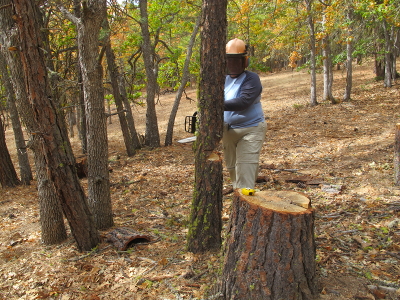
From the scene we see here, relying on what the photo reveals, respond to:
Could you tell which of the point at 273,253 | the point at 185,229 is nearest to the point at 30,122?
the point at 185,229

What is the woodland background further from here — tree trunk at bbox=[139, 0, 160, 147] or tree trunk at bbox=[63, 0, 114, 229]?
tree trunk at bbox=[63, 0, 114, 229]

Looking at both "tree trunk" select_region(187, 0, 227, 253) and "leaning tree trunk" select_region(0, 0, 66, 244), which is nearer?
"tree trunk" select_region(187, 0, 227, 253)

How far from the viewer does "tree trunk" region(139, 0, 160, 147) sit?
1082 centimetres

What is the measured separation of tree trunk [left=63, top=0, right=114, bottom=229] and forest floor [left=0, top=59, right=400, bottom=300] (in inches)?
22.9

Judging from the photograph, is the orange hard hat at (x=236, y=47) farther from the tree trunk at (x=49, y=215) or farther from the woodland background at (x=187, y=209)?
the tree trunk at (x=49, y=215)

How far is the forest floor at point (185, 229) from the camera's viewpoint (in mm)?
3021

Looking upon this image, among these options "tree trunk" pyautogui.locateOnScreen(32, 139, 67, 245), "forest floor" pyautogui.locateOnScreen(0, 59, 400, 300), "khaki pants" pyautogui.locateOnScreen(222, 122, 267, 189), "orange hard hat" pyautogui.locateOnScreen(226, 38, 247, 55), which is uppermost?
"orange hard hat" pyautogui.locateOnScreen(226, 38, 247, 55)

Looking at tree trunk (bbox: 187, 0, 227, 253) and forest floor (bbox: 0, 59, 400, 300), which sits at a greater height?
tree trunk (bbox: 187, 0, 227, 253)

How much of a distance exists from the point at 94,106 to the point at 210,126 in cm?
207

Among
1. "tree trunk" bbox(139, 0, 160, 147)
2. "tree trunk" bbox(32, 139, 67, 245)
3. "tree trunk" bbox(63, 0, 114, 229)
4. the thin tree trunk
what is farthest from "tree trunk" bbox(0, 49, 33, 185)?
the thin tree trunk

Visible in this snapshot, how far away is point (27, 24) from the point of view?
3.28 meters

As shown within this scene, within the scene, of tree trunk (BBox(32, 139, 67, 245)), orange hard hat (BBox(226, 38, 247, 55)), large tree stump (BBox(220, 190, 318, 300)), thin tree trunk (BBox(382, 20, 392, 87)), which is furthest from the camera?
thin tree trunk (BBox(382, 20, 392, 87))

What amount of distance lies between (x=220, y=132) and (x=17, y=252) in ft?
11.2

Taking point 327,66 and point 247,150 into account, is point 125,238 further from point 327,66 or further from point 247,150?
point 327,66
